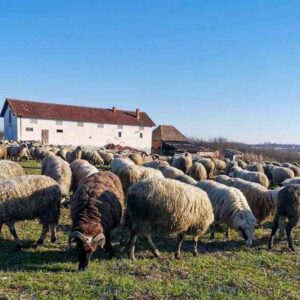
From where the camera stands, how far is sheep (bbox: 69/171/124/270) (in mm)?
6699

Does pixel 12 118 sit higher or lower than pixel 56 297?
higher

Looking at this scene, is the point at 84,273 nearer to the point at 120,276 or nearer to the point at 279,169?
the point at 120,276

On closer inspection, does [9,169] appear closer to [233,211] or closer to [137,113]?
[233,211]

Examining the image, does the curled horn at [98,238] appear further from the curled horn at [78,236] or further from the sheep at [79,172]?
the sheep at [79,172]

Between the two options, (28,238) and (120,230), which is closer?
(28,238)

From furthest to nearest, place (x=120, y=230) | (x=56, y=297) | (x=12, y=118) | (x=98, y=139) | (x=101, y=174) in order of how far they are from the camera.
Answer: (x=98, y=139), (x=12, y=118), (x=120, y=230), (x=101, y=174), (x=56, y=297)

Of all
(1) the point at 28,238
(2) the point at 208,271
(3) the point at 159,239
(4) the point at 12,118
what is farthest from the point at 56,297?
(4) the point at 12,118

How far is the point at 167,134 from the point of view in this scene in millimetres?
59562

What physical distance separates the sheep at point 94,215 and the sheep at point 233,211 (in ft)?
9.29

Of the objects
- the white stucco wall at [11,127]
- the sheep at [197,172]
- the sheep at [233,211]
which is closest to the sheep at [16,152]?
the sheep at [197,172]

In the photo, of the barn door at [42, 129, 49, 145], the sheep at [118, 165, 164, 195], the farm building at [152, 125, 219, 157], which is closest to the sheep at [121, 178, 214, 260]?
the sheep at [118, 165, 164, 195]

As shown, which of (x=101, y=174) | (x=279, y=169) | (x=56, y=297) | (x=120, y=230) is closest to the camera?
(x=56, y=297)

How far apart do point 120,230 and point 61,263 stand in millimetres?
3101

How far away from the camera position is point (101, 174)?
911 centimetres
